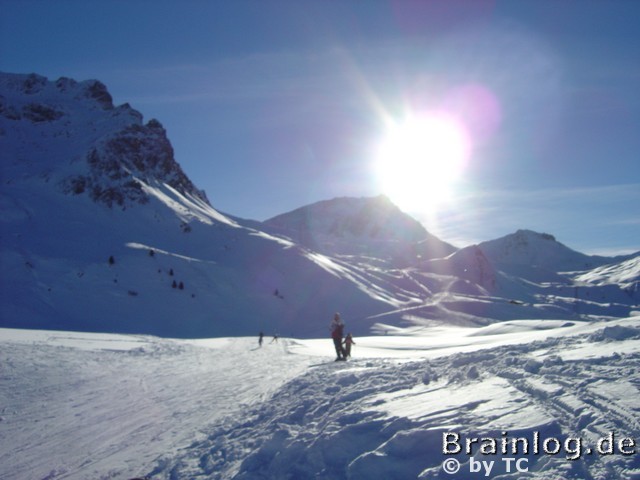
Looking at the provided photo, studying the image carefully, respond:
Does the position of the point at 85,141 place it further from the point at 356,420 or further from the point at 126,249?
the point at 356,420

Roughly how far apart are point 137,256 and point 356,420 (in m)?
59.5

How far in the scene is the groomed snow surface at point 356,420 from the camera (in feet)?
21.2

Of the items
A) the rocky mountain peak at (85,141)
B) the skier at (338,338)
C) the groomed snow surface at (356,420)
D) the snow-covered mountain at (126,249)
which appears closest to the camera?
the groomed snow surface at (356,420)

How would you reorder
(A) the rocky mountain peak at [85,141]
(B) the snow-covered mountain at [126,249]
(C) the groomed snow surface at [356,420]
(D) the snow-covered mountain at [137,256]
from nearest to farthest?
(C) the groomed snow surface at [356,420] < (B) the snow-covered mountain at [126,249] < (D) the snow-covered mountain at [137,256] < (A) the rocky mountain peak at [85,141]

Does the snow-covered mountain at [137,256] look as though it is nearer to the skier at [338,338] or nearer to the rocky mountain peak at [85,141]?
the rocky mountain peak at [85,141]

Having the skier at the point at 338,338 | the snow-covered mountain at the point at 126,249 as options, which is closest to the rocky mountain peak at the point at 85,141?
the snow-covered mountain at the point at 126,249

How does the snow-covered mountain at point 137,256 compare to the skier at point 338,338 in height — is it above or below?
above

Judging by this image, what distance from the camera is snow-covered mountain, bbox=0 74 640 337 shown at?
5091 cm

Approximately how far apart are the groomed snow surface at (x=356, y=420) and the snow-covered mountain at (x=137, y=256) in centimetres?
3444

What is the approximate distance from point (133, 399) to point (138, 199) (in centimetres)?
7153

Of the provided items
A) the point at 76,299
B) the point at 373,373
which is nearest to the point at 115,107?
the point at 76,299

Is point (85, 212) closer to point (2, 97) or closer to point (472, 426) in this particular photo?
point (2, 97)

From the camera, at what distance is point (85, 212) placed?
70.8m

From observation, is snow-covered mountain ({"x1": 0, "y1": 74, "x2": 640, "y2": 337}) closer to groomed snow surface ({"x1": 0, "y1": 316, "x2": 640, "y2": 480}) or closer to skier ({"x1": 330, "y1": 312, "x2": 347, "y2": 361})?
skier ({"x1": 330, "y1": 312, "x2": 347, "y2": 361})
